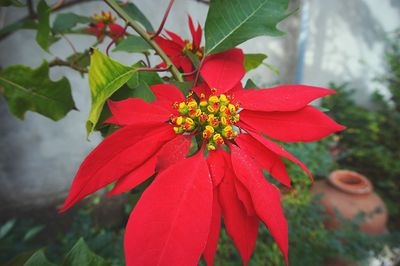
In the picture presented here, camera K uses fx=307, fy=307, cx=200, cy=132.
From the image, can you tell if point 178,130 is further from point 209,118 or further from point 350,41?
point 350,41

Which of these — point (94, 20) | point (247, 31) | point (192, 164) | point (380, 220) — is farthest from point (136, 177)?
point (380, 220)

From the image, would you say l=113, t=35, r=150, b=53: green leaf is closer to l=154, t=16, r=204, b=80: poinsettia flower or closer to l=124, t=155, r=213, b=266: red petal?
l=154, t=16, r=204, b=80: poinsettia flower

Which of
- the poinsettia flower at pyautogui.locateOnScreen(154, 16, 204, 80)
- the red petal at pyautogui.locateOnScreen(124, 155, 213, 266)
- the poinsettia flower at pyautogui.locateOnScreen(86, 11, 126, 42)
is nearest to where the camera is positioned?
the red petal at pyautogui.locateOnScreen(124, 155, 213, 266)

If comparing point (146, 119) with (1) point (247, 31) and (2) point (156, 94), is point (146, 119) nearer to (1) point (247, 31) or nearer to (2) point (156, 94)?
(2) point (156, 94)

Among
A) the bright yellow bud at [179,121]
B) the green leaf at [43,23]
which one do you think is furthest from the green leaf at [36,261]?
the green leaf at [43,23]

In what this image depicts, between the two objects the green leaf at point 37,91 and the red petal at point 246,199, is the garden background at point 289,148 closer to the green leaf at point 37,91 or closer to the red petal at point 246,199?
the green leaf at point 37,91

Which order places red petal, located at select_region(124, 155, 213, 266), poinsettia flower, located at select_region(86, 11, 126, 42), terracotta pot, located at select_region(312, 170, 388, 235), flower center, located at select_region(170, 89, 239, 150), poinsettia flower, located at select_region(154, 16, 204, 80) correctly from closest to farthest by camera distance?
red petal, located at select_region(124, 155, 213, 266)
flower center, located at select_region(170, 89, 239, 150)
poinsettia flower, located at select_region(154, 16, 204, 80)
poinsettia flower, located at select_region(86, 11, 126, 42)
terracotta pot, located at select_region(312, 170, 388, 235)

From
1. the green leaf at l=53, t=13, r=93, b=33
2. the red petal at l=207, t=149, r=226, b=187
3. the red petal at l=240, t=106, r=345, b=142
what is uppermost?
the green leaf at l=53, t=13, r=93, b=33

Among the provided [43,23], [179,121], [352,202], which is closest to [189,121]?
[179,121]

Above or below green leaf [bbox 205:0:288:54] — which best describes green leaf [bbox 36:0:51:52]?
above

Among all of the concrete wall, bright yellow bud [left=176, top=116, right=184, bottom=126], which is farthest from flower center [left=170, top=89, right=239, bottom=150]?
the concrete wall
